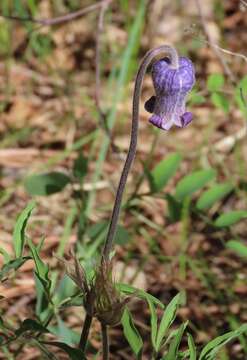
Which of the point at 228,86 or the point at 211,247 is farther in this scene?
the point at 228,86

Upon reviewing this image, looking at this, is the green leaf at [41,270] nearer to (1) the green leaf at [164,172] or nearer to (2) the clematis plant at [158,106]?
(2) the clematis plant at [158,106]

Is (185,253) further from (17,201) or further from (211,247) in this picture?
(17,201)

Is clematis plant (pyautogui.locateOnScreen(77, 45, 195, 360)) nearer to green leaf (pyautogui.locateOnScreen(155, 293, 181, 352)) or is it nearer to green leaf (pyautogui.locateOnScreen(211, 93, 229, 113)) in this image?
green leaf (pyautogui.locateOnScreen(155, 293, 181, 352))

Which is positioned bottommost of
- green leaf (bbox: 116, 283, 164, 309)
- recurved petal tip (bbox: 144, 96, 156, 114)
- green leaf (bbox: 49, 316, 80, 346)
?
green leaf (bbox: 49, 316, 80, 346)

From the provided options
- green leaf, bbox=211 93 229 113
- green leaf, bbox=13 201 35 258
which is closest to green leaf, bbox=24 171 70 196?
green leaf, bbox=211 93 229 113

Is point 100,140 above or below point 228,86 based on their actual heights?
below

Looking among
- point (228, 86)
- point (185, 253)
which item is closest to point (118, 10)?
point (228, 86)
